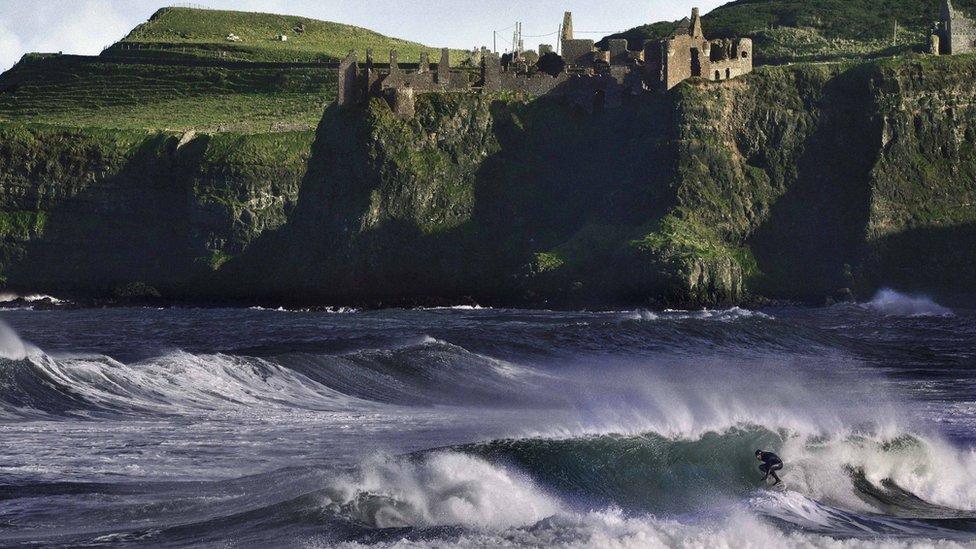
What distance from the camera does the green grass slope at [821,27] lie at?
402 feet

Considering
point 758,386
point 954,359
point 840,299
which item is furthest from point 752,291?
point 758,386

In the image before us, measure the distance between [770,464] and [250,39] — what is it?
123095 millimetres

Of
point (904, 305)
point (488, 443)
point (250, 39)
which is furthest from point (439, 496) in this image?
point (250, 39)

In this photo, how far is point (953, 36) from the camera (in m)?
104

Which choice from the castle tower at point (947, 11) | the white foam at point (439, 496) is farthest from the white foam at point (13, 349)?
the castle tower at point (947, 11)

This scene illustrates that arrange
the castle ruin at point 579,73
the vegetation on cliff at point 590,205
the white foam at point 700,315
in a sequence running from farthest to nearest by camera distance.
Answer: the castle ruin at point 579,73 < the vegetation on cliff at point 590,205 < the white foam at point 700,315

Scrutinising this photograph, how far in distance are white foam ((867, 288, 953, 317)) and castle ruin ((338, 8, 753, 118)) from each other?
1578 cm

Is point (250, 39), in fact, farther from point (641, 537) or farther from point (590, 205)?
point (641, 537)

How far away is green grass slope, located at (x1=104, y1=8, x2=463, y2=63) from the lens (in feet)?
478

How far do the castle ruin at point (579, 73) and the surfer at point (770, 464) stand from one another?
5932cm

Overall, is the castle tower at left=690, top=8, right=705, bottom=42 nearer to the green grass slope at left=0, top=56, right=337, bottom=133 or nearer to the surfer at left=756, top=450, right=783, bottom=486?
the green grass slope at left=0, top=56, right=337, bottom=133

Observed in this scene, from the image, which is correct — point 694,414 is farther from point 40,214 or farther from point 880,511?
point 40,214

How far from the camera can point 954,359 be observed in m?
63.8

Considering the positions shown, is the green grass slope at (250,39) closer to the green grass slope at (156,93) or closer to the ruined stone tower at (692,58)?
the green grass slope at (156,93)
